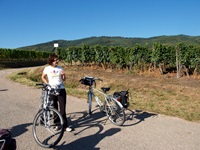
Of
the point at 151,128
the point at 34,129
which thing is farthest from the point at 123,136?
the point at 34,129

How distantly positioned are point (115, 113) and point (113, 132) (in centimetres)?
77

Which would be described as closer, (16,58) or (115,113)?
(115,113)

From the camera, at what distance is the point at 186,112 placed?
794 cm

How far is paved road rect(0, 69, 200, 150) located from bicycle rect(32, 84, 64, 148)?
6.5 inches

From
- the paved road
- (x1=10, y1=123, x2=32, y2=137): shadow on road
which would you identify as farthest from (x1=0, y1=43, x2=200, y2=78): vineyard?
(x1=10, y1=123, x2=32, y2=137): shadow on road

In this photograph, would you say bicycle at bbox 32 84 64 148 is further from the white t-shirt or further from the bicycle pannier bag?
the bicycle pannier bag

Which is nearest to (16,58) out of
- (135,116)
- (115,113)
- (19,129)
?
(135,116)

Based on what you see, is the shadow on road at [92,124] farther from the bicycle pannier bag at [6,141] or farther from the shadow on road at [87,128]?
the bicycle pannier bag at [6,141]

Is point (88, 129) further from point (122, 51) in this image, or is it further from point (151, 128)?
point (122, 51)

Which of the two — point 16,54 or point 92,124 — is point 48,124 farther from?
point 16,54

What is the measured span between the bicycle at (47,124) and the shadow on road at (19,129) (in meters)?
0.56

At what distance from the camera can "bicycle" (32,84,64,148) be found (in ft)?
17.1

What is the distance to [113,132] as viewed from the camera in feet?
19.7

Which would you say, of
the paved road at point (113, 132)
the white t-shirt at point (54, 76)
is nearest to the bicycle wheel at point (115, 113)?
the paved road at point (113, 132)
